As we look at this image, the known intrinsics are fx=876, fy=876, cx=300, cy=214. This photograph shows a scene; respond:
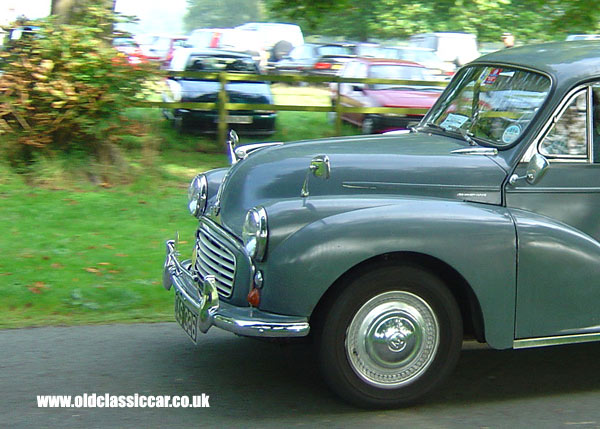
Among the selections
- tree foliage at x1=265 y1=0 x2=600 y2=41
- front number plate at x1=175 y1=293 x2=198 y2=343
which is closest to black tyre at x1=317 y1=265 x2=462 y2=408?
front number plate at x1=175 y1=293 x2=198 y2=343

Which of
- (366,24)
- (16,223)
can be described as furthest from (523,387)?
(366,24)

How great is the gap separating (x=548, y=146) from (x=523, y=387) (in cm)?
133

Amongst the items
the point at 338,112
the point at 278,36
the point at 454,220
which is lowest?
the point at 454,220

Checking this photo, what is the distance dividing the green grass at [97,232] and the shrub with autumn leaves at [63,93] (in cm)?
31

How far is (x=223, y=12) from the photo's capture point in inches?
2766

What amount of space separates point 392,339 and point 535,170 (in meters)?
1.20

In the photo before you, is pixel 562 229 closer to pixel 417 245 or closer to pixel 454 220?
pixel 454 220

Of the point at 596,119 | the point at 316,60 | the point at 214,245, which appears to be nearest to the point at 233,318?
the point at 214,245

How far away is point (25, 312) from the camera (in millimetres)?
6148

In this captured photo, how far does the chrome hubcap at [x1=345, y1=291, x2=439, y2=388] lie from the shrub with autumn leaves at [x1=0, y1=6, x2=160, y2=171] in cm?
676

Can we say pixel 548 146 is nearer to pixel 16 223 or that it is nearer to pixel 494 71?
pixel 494 71

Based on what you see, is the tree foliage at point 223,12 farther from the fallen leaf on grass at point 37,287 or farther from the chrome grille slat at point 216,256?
the chrome grille slat at point 216,256

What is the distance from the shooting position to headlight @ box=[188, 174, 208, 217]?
543 centimetres

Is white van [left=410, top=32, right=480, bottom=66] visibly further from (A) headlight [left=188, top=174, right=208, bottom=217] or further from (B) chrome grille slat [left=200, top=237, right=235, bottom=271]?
(B) chrome grille slat [left=200, top=237, right=235, bottom=271]
